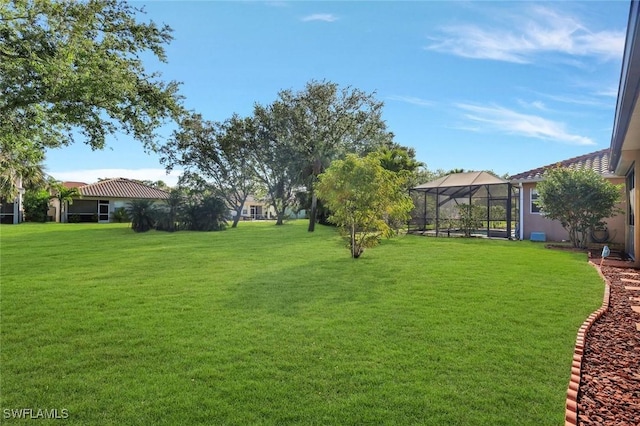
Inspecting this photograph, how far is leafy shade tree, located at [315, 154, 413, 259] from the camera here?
34.2 ft

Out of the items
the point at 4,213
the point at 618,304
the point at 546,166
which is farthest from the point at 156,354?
the point at 4,213

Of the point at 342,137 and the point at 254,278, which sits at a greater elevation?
the point at 342,137

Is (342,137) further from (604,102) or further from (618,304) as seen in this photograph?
(618,304)

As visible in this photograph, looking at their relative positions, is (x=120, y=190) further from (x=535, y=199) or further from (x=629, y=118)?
(x=629, y=118)

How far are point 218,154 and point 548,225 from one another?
2269 cm

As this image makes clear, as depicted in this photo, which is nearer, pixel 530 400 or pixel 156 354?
pixel 530 400

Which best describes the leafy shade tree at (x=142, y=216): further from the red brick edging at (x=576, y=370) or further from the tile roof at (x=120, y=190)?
the red brick edging at (x=576, y=370)

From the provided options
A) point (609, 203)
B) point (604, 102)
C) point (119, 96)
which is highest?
point (604, 102)

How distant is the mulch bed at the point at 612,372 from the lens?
2.91 m

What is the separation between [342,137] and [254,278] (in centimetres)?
1954

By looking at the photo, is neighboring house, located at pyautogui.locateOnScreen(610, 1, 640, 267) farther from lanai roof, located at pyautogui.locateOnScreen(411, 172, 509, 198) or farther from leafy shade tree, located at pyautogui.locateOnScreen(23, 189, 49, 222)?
leafy shade tree, located at pyautogui.locateOnScreen(23, 189, 49, 222)

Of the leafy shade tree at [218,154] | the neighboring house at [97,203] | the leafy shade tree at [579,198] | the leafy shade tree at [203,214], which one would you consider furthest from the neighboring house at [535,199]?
the neighboring house at [97,203]

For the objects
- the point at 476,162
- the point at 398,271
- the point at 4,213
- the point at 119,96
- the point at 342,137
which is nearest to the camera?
the point at 119,96

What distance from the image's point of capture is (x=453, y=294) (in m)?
6.45
